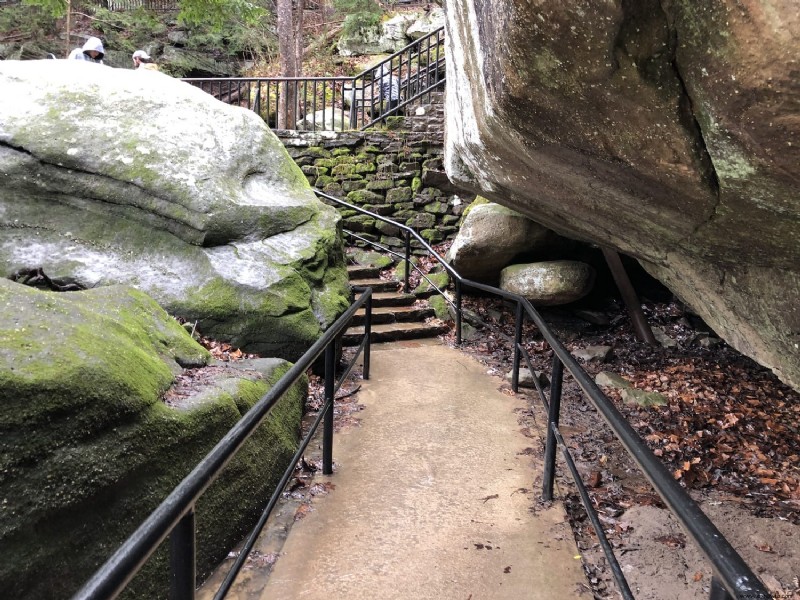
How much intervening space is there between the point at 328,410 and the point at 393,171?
8291 mm

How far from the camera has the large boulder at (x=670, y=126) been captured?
68.9 inches

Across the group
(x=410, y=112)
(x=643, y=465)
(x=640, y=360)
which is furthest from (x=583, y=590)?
(x=410, y=112)

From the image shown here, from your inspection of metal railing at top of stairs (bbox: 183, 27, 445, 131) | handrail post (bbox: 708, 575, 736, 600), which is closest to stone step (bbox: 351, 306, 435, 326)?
metal railing at top of stairs (bbox: 183, 27, 445, 131)

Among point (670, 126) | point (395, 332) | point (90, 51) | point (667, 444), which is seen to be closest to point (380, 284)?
point (395, 332)

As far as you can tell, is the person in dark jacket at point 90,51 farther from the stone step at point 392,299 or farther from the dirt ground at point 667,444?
the dirt ground at point 667,444

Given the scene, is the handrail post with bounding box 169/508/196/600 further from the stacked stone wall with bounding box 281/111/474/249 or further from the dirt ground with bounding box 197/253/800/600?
the stacked stone wall with bounding box 281/111/474/249

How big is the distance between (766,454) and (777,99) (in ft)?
14.2

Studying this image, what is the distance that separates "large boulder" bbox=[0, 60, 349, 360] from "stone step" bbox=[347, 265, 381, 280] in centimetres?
321

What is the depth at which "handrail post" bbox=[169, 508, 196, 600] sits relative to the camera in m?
1.18

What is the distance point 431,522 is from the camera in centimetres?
276

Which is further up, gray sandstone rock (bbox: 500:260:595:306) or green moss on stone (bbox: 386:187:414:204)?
green moss on stone (bbox: 386:187:414:204)

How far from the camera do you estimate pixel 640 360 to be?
700 centimetres

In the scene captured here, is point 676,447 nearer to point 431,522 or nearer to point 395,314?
point 431,522

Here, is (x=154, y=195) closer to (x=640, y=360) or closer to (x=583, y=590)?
(x=583, y=590)
